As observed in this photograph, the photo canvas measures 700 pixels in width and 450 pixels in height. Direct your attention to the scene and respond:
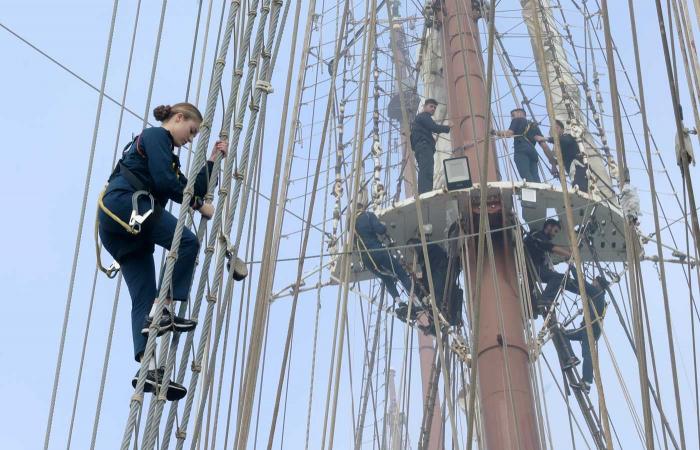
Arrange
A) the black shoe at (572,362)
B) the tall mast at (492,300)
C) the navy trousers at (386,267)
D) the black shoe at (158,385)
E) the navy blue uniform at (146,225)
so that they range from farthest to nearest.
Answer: the black shoe at (572,362) → the navy trousers at (386,267) → the tall mast at (492,300) → the navy blue uniform at (146,225) → the black shoe at (158,385)

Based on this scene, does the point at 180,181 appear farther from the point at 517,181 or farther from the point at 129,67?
the point at 517,181

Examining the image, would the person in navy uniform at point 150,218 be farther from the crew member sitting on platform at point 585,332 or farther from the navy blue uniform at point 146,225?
the crew member sitting on platform at point 585,332

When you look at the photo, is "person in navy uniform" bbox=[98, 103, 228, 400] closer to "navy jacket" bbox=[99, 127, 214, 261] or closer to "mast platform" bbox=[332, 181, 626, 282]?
"navy jacket" bbox=[99, 127, 214, 261]

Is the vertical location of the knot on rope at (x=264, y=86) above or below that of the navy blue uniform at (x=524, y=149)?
below

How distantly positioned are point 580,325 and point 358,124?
3286 millimetres

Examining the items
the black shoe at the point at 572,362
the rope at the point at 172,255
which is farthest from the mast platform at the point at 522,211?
the rope at the point at 172,255

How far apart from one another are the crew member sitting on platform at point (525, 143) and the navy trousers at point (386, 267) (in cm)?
121

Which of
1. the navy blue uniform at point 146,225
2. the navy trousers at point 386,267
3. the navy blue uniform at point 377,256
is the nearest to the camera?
the navy blue uniform at point 146,225

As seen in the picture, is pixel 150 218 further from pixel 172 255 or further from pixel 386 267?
pixel 386 267

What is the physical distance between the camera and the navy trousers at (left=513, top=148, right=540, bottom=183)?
421 inches

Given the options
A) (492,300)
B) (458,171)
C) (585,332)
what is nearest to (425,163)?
(458,171)

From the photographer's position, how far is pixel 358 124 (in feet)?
28.1

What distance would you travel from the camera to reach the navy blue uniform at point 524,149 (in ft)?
35.1

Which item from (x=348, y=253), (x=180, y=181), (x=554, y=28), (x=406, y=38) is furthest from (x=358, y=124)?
(x=406, y=38)
